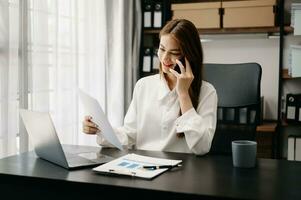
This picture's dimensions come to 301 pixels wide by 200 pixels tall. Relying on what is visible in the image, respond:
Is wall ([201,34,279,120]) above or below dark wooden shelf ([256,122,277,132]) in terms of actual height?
above

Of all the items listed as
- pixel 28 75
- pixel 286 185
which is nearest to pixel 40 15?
pixel 28 75

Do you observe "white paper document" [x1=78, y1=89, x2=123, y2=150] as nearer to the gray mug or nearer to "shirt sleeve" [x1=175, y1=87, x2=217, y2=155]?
"shirt sleeve" [x1=175, y1=87, x2=217, y2=155]

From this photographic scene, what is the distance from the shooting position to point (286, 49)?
332 cm

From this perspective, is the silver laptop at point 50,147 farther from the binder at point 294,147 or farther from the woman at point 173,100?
the binder at point 294,147

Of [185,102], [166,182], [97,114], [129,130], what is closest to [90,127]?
[97,114]

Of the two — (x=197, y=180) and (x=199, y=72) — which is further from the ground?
(x=199, y=72)

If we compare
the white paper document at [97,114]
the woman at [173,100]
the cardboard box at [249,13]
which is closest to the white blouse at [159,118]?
the woman at [173,100]

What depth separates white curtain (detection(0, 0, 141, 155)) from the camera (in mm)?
2146

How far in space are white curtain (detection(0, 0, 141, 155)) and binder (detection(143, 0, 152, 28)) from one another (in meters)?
0.08

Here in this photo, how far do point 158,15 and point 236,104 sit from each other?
175cm

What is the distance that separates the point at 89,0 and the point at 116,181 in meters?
1.98

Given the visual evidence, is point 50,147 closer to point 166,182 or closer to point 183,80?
point 166,182

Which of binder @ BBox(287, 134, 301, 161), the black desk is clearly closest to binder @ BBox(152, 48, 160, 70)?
binder @ BBox(287, 134, 301, 161)

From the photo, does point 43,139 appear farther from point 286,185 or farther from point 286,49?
point 286,49
